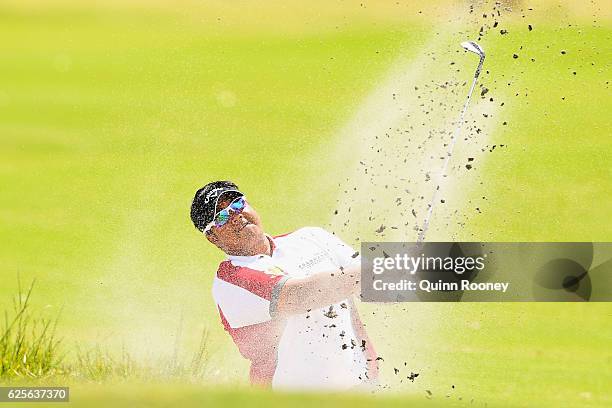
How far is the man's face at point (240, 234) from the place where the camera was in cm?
538

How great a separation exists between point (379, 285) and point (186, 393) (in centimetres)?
188

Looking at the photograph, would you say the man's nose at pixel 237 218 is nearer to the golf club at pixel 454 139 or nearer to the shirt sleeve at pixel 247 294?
the shirt sleeve at pixel 247 294

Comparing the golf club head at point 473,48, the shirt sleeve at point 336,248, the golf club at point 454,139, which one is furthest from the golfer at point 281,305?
the golf club head at point 473,48

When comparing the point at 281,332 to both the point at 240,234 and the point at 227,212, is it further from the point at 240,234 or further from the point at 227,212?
the point at 227,212

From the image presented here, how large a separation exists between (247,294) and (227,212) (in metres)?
0.48

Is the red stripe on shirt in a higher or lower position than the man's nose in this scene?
lower

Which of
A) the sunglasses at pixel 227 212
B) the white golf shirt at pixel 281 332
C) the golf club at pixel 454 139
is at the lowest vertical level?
the white golf shirt at pixel 281 332

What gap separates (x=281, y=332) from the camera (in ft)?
17.3

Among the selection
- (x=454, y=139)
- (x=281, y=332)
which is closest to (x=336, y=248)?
(x=281, y=332)

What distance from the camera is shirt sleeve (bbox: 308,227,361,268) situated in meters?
5.69

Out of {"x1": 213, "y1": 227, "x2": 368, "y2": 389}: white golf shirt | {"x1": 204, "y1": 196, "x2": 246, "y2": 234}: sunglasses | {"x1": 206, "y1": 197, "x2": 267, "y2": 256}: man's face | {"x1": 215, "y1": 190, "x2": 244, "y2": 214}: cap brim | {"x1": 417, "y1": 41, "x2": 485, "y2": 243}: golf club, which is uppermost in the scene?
{"x1": 417, "y1": 41, "x2": 485, "y2": 243}: golf club

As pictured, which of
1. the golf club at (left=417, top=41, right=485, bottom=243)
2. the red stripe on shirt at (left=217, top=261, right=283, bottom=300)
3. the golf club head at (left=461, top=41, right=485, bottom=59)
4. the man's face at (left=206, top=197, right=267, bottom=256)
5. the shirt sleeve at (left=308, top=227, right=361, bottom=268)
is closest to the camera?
the red stripe on shirt at (left=217, top=261, right=283, bottom=300)

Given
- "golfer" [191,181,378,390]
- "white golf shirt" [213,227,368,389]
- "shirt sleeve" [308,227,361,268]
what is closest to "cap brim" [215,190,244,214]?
"golfer" [191,181,378,390]

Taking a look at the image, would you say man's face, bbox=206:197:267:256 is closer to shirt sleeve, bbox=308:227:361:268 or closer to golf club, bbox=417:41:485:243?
shirt sleeve, bbox=308:227:361:268
